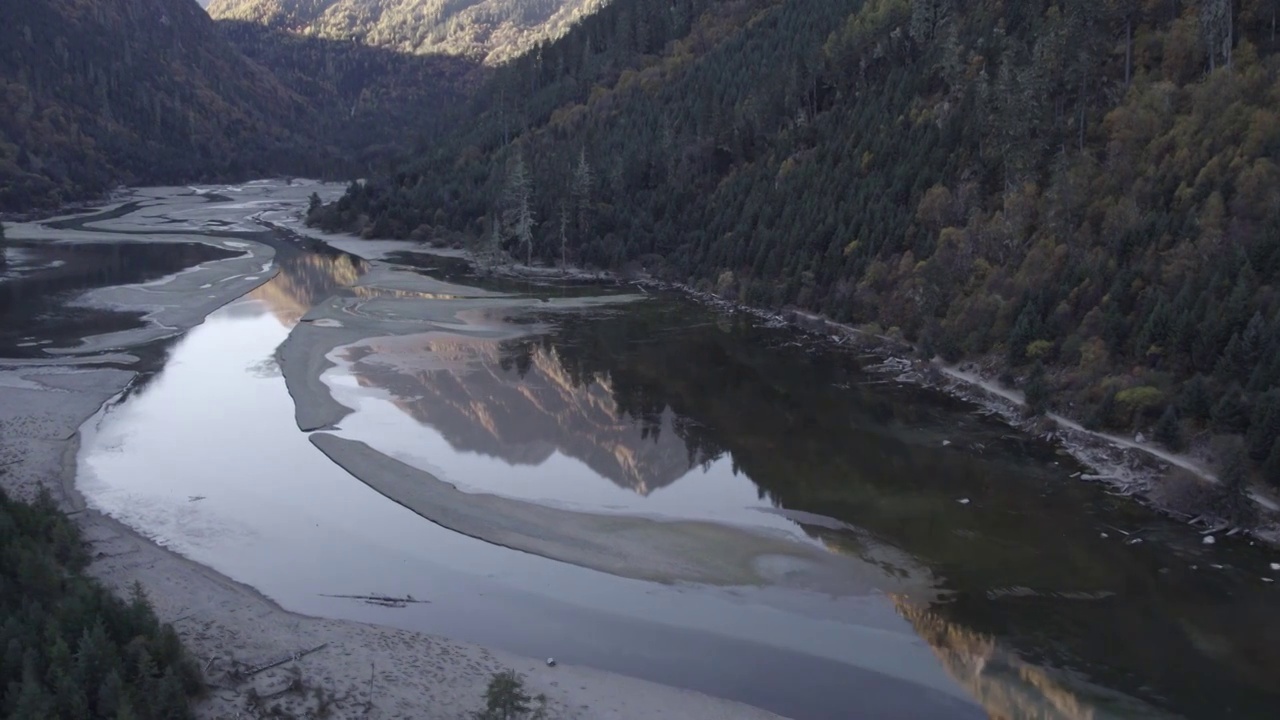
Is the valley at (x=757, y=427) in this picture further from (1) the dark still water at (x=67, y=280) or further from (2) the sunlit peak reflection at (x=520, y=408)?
(1) the dark still water at (x=67, y=280)

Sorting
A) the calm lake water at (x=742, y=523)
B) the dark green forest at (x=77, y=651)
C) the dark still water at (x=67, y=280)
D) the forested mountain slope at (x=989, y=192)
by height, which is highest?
the forested mountain slope at (x=989, y=192)

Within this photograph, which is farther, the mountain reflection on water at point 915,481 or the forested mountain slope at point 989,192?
the forested mountain slope at point 989,192

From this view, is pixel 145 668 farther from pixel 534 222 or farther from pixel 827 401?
pixel 534 222

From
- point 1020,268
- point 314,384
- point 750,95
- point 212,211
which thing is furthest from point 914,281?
point 212,211

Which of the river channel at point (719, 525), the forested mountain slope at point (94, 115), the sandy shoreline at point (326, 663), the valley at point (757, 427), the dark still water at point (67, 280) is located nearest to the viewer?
the sandy shoreline at point (326, 663)

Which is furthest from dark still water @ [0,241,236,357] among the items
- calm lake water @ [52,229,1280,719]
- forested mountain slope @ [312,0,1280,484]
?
forested mountain slope @ [312,0,1280,484]

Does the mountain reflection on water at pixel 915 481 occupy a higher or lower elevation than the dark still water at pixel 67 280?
lower

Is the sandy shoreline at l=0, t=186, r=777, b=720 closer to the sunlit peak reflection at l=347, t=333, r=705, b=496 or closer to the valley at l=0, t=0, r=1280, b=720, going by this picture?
the valley at l=0, t=0, r=1280, b=720

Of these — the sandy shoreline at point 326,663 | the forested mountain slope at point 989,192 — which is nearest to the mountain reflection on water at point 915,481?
the forested mountain slope at point 989,192

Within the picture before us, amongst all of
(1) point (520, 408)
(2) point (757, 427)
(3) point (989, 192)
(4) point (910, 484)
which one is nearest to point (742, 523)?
(4) point (910, 484)

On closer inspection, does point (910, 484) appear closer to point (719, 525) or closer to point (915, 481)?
point (915, 481)
